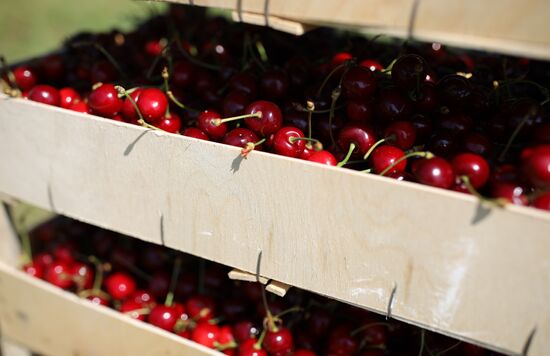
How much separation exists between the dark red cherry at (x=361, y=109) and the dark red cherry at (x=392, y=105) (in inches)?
0.9

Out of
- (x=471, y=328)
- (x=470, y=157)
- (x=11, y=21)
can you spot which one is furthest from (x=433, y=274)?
(x=11, y=21)

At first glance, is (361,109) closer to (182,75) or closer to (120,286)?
(182,75)

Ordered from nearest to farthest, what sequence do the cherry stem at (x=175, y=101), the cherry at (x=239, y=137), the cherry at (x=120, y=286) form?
1. the cherry at (x=239, y=137)
2. the cherry stem at (x=175, y=101)
3. the cherry at (x=120, y=286)

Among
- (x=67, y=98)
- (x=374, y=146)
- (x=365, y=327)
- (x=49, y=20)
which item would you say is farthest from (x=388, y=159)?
(x=49, y=20)

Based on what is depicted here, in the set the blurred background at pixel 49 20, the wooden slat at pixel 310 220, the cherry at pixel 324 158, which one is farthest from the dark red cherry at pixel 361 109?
the blurred background at pixel 49 20

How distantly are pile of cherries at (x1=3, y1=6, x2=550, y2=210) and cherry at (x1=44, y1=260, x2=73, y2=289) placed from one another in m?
0.58

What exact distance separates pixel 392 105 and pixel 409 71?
0.27 ft

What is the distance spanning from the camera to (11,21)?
4.32 meters

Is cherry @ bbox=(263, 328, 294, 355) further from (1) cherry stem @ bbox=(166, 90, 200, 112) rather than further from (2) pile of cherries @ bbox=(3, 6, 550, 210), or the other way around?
(1) cherry stem @ bbox=(166, 90, 200, 112)

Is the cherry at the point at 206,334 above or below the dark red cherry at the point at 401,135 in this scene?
below

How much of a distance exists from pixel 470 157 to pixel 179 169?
61 cm

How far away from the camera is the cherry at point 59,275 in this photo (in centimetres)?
168

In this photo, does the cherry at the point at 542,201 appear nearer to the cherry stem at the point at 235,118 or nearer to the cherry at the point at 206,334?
the cherry stem at the point at 235,118

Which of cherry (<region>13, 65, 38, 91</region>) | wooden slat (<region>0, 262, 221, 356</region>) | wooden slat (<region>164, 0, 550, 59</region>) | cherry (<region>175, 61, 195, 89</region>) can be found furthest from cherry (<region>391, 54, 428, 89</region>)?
cherry (<region>13, 65, 38, 91</region>)
